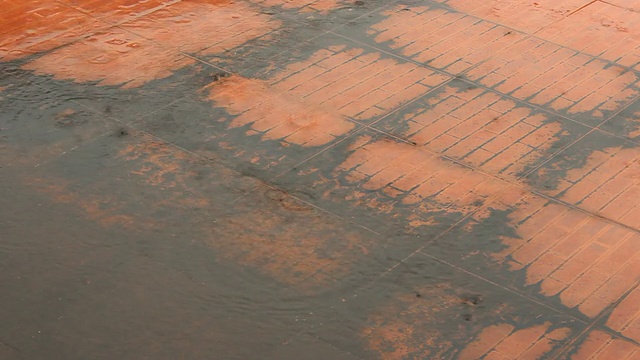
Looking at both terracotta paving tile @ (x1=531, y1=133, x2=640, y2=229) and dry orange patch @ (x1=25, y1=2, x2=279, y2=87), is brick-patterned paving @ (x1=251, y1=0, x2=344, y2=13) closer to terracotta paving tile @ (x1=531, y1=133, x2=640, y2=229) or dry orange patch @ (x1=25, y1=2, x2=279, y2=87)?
dry orange patch @ (x1=25, y1=2, x2=279, y2=87)

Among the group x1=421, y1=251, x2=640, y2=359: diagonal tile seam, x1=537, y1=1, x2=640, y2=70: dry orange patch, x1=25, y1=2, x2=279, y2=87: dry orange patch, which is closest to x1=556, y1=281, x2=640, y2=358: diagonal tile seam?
x1=421, y1=251, x2=640, y2=359: diagonal tile seam

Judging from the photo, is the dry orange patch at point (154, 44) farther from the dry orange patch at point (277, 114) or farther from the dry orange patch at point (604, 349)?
the dry orange patch at point (604, 349)

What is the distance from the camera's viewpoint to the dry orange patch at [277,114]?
33.7 ft

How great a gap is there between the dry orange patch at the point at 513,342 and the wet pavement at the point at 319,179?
19 millimetres

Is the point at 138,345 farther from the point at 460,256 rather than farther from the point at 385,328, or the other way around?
the point at 460,256

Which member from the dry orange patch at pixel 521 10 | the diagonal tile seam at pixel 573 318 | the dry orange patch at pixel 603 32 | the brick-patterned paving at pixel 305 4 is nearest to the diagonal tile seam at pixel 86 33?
the brick-patterned paving at pixel 305 4

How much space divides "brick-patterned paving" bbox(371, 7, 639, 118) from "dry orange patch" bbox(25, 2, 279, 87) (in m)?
1.66

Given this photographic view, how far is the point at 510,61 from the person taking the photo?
11656 millimetres

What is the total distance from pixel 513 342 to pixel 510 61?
4.66 m

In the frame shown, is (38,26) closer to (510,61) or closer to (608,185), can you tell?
(510,61)

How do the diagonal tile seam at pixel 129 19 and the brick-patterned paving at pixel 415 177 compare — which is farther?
the diagonal tile seam at pixel 129 19

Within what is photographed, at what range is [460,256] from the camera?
8.66m

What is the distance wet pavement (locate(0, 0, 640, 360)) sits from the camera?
793cm

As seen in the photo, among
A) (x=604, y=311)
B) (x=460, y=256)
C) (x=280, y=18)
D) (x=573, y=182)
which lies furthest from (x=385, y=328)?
(x=280, y=18)
